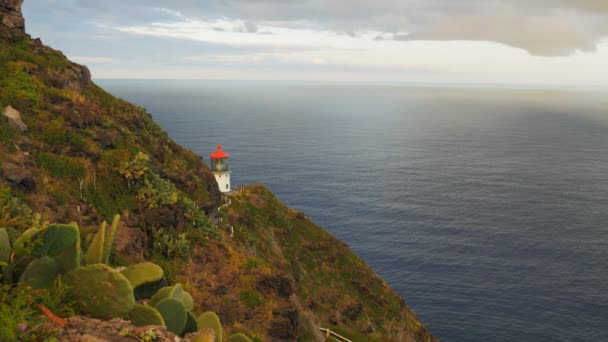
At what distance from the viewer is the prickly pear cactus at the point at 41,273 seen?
22.1ft

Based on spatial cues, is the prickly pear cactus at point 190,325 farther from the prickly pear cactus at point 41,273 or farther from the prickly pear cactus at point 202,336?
the prickly pear cactus at point 41,273

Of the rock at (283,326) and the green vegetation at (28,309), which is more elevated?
the green vegetation at (28,309)

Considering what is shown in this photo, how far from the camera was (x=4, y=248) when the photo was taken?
6633 mm

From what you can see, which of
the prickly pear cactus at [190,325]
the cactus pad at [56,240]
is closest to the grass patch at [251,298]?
the prickly pear cactus at [190,325]

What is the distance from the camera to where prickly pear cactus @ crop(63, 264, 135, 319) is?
6.85m

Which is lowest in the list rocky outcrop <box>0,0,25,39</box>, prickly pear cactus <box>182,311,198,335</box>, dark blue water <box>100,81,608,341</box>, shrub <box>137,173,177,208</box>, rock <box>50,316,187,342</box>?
dark blue water <box>100,81,608,341</box>

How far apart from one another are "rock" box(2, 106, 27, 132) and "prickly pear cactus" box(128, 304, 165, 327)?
17479 mm

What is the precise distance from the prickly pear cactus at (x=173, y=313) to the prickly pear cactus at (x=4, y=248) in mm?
2380

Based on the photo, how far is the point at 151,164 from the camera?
2428 cm

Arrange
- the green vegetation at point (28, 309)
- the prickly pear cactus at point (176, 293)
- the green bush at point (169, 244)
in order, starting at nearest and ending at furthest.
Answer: the green vegetation at point (28, 309) < the prickly pear cactus at point (176, 293) < the green bush at point (169, 244)

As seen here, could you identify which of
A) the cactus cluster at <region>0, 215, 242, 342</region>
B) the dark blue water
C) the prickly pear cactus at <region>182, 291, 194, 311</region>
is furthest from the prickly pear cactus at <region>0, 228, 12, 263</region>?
the dark blue water

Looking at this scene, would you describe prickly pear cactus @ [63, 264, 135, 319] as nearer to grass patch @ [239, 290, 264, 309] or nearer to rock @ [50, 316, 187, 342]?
rock @ [50, 316, 187, 342]

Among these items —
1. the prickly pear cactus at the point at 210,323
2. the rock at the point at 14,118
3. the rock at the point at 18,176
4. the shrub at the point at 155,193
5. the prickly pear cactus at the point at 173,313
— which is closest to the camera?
the prickly pear cactus at the point at 173,313

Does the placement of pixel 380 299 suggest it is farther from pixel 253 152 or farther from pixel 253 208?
pixel 253 152
